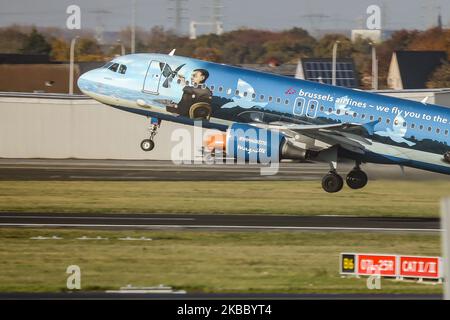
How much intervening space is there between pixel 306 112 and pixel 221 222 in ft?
23.9

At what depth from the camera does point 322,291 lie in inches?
829

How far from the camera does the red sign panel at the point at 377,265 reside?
72.6ft

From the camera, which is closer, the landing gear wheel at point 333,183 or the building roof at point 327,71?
the landing gear wheel at point 333,183

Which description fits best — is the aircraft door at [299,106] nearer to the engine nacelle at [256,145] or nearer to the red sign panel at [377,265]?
the engine nacelle at [256,145]

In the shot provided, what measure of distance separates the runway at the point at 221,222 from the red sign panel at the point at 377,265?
840cm

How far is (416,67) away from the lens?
10431 cm

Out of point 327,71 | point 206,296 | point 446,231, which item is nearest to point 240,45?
point 327,71

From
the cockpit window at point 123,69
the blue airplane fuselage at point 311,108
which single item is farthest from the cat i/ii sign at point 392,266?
the cockpit window at point 123,69

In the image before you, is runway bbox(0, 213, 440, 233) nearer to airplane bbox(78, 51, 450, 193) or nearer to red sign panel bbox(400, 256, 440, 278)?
airplane bbox(78, 51, 450, 193)

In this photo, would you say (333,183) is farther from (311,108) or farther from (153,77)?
(153,77)

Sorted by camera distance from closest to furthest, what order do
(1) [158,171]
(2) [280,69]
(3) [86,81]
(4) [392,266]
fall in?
(4) [392,266], (3) [86,81], (1) [158,171], (2) [280,69]

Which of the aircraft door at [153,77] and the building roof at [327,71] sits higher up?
the building roof at [327,71]

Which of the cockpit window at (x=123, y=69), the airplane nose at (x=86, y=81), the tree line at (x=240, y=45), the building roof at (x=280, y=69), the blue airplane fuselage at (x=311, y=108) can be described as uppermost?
the tree line at (x=240, y=45)
